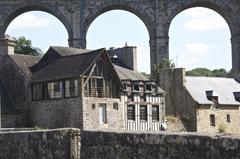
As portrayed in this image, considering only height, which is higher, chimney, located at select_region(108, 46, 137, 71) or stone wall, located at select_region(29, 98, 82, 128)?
chimney, located at select_region(108, 46, 137, 71)

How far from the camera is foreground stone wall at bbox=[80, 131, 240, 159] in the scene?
6.76 metres

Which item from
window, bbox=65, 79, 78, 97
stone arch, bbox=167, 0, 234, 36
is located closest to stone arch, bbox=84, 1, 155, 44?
stone arch, bbox=167, 0, 234, 36

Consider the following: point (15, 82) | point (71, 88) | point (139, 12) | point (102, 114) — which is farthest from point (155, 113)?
point (139, 12)

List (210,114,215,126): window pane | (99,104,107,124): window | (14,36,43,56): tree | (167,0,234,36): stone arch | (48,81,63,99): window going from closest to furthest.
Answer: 1. (48,81,63,99): window
2. (99,104,107,124): window
3. (210,114,215,126): window pane
4. (167,0,234,36): stone arch
5. (14,36,43,56): tree

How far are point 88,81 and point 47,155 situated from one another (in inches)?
696

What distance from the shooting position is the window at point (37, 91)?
97.9 ft

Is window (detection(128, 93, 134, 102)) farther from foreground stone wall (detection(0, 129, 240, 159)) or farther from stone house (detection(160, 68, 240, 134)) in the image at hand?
foreground stone wall (detection(0, 129, 240, 159))

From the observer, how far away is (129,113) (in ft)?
104

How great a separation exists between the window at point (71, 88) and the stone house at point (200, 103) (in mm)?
10146

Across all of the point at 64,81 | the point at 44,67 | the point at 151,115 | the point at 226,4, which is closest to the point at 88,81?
the point at 64,81

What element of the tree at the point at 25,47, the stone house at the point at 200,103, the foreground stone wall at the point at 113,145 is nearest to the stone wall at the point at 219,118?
the stone house at the point at 200,103

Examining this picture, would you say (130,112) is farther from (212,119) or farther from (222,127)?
(222,127)

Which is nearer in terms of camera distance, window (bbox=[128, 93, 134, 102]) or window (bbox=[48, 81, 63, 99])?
window (bbox=[48, 81, 63, 99])

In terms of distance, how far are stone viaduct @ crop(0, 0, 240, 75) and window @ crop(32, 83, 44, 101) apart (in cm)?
1996
